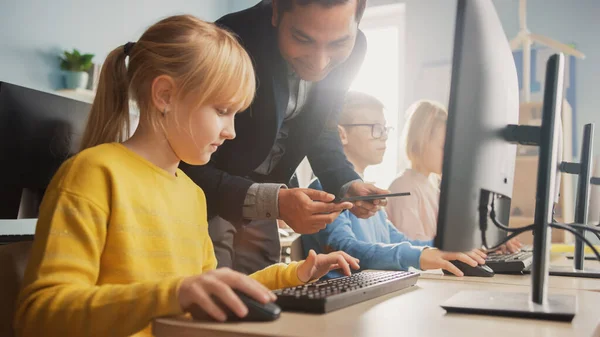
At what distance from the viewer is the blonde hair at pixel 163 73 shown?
0.95 meters

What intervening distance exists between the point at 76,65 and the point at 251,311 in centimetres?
219

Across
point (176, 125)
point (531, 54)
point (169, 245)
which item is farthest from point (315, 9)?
point (531, 54)

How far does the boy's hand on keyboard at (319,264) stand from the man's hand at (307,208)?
0.27 m

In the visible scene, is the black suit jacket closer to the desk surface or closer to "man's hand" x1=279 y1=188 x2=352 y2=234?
"man's hand" x1=279 y1=188 x2=352 y2=234

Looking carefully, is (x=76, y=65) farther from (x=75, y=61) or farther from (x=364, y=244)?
(x=364, y=244)

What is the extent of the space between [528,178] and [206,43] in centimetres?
178

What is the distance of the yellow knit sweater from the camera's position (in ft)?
2.01

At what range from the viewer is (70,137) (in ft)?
3.33

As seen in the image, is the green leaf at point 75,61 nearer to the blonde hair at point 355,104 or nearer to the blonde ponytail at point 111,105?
the blonde hair at point 355,104

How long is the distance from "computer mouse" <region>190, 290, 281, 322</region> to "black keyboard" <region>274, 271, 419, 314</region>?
6 centimetres

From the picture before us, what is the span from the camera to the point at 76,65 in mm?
2473

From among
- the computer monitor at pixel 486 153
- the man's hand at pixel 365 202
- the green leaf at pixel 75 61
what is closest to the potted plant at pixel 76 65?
the green leaf at pixel 75 61

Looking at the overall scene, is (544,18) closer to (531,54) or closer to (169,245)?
(531,54)

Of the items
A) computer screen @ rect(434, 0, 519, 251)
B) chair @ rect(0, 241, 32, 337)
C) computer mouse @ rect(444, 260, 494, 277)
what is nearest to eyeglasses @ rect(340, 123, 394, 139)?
computer mouse @ rect(444, 260, 494, 277)
